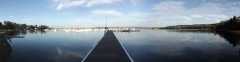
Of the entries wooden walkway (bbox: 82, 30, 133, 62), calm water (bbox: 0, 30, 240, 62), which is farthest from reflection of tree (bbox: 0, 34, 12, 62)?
wooden walkway (bbox: 82, 30, 133, 62)

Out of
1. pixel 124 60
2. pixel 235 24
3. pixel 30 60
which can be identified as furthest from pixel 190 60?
pixel 235 24

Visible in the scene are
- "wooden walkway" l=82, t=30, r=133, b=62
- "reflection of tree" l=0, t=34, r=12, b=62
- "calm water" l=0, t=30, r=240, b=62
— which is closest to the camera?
"wooden walkway" l=82, t=30, r=133, b=62

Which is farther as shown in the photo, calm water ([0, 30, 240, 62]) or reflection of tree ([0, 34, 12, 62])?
reflection of tree ([0, 34, 12, 62])

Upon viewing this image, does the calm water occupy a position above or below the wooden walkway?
below

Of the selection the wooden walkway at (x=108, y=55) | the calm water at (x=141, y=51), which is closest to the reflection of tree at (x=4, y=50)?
the calm water at (x=141, y=51)

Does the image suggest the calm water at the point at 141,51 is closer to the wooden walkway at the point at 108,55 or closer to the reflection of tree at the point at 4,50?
the reflection of tree at the point at 4,50

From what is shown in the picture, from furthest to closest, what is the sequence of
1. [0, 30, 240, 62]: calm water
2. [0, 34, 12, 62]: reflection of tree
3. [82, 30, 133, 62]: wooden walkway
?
[0, 34, 12, 62]: reflection of tree
[0, 30, 240, 62]: calm water
[82, 30, 133, 62]: wooden walkway

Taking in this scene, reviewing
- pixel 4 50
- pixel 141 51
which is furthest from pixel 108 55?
pixel 4 50

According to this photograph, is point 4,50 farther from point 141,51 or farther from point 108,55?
point 108,55

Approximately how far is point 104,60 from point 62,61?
935 centimetres

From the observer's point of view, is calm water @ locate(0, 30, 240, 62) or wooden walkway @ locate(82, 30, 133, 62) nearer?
wooden walkway @ locate(82, 30, 133, 62)

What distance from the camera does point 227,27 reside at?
187000 millimetres

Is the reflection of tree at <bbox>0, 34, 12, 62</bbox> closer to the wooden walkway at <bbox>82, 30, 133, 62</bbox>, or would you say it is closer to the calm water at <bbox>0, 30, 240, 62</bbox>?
the calm water at <bbox>0, 30, 240, 62</bbox>

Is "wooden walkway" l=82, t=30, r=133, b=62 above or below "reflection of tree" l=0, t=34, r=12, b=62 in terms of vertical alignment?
above
